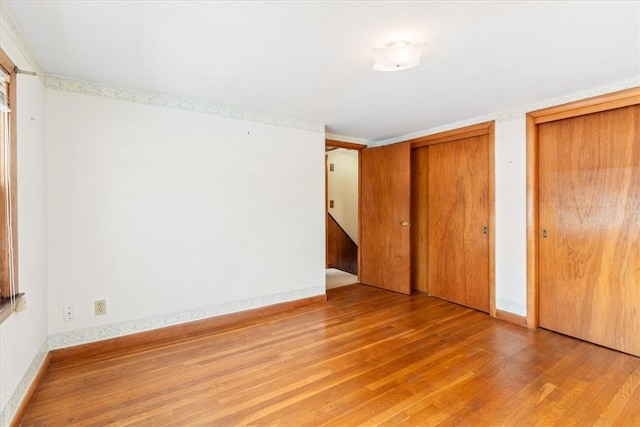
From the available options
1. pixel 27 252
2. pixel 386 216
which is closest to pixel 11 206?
pixel 27 252

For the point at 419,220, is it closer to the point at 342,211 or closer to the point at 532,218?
the point at 532,218

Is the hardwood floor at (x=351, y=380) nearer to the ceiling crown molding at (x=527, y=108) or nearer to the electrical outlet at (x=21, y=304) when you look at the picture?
the electrical outlet at (x=21, y=304)

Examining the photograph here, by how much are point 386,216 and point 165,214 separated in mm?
2688

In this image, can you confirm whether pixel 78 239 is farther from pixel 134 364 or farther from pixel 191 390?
pixel 191 390

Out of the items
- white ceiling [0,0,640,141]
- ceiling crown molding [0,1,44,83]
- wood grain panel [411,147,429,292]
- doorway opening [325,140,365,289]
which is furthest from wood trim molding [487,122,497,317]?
ceiling crown molding [0,1,44,83]

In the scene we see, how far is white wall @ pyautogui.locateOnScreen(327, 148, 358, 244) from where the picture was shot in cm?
562

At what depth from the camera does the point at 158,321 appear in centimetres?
263

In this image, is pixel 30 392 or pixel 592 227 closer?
pixel 30 392

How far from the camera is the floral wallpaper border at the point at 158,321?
2.30 metres

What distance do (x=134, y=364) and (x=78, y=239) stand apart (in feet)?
3.33

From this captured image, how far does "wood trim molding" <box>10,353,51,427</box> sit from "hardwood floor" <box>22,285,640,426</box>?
0.13 feet

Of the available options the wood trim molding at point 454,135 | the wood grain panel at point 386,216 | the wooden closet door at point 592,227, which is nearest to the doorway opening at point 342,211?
the wood grain panel at point 386,216

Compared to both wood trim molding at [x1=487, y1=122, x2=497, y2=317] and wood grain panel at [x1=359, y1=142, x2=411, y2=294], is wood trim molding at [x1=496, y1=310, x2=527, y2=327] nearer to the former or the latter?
wood trim molding at [x1=487, y1=122, x2=497, y2=317]

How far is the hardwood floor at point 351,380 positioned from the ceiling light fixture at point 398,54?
198 cm
